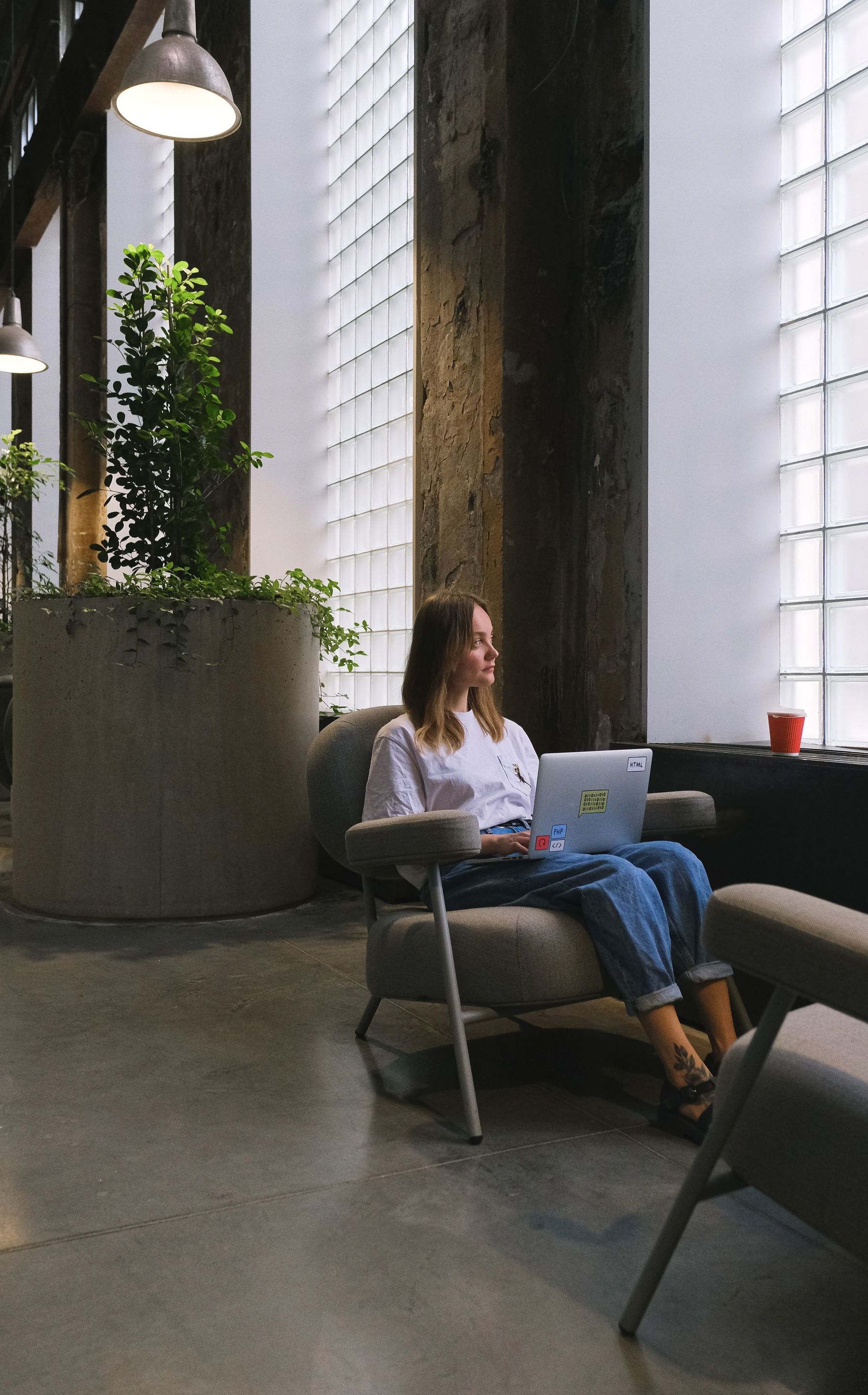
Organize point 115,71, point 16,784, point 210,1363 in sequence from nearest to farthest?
point 210,1363 < point 16,784 < point 115,71

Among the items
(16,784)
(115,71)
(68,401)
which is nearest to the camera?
(16,784)

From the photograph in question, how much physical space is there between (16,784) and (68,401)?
18.6ft

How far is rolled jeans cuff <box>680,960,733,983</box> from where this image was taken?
223cm

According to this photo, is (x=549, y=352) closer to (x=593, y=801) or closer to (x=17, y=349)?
(x=593, y=801)

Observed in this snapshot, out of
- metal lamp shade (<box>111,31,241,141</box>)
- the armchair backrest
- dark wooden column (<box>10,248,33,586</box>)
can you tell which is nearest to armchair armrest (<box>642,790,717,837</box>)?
the armchair backrest

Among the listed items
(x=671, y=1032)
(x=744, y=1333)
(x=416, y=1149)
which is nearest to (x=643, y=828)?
(x=671, y=1032)

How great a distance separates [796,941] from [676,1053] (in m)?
1.02

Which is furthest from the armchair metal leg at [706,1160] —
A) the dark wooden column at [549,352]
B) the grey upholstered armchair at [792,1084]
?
the dark wooden column at [549,352]

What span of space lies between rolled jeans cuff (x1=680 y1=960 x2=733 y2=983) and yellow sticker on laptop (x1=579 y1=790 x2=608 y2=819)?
14.5 inches

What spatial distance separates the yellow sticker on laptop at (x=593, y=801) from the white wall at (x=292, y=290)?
397cm

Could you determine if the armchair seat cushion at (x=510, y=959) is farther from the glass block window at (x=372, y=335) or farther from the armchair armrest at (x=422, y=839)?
the glass block window at (x=372, y=335)

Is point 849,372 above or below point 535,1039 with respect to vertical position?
above

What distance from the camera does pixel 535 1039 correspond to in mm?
2738

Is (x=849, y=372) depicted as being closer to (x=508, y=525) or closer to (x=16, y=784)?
(x=508, y=525)
